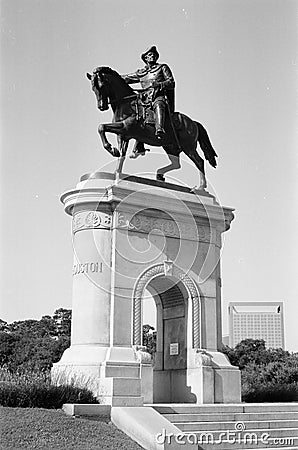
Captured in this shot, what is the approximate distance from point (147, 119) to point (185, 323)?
546 centimetres

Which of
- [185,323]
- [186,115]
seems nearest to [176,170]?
[186,115]

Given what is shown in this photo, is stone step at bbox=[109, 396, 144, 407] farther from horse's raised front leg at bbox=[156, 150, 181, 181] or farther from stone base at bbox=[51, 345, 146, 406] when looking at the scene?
horse's raised front leg at bbox=[156, 150, 181, 181]

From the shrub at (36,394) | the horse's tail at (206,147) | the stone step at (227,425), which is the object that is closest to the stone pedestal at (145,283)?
the shrub at (36,394)

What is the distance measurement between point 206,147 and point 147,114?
2.44 meters

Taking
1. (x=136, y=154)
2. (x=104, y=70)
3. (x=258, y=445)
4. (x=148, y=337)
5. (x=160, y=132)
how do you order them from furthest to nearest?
(x=148, y=337)
(x=136, y=154)
(x=160, y=132)
(x=104, y=70)
(x=258, y=445)

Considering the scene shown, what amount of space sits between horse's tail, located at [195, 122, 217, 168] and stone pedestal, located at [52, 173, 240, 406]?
1501 millimetres

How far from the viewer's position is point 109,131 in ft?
57.6

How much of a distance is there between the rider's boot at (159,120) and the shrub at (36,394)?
6.95m

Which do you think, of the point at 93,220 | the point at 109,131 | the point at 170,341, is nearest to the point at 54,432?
the point at 93,220

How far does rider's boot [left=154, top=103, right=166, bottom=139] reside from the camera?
1744 cm

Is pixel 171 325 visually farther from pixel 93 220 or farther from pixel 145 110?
pixel 145 110

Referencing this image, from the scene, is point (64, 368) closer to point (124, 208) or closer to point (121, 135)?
point (124, 208)

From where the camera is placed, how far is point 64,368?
1582 cm

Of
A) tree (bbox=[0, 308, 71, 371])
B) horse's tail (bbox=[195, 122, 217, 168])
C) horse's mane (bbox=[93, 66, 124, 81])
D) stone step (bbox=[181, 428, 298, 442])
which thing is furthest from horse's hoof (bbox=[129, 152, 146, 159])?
tree (bbox=[0, 308, 71, 371])
